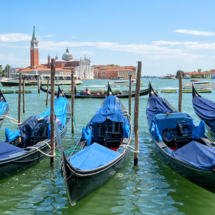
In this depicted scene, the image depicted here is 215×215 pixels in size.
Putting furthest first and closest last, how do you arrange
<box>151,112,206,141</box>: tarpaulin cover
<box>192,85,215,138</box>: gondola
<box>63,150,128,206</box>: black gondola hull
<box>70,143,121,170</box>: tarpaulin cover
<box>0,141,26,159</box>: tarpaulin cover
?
<box>192,85,215,138</box>: gondola → <box>151,112,206,141</box>: tarpaulin cover → <box>0,141,26,159</box>: tarpaulin cover → <box>70,143,121,170</box>: tarpaulin cover → <box>63,150,128,206</box>: black gondola hull

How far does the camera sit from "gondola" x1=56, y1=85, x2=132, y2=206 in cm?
334

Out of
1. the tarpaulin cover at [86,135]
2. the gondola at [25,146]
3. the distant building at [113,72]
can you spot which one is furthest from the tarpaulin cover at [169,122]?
the distant building at [113,72]

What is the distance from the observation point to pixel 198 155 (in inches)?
156

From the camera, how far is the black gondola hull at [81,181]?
3.28m

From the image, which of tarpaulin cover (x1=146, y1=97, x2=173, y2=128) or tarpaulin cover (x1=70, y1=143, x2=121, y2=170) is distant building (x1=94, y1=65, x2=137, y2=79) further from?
tarpaulin cover (x1=70, y1=143, x2=121, y2=170)

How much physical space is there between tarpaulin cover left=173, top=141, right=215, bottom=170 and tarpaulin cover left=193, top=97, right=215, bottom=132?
104 inches

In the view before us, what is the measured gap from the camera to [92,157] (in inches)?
157

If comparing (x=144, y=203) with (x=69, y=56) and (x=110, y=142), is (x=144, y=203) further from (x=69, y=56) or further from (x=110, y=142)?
(x=69, y=56)

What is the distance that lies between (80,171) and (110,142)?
2.33 m

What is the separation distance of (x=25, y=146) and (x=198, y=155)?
10.4 ft

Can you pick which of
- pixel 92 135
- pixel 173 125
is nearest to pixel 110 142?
pixel 92 135

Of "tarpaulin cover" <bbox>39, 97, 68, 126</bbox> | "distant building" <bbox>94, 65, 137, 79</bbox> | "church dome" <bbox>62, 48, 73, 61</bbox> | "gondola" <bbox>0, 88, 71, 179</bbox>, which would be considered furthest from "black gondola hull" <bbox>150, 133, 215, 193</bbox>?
"church dome" <bbox>62, 48, 73, 61</bbox>

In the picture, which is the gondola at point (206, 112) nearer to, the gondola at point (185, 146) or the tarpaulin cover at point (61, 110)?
the gondola at point (185, 146)

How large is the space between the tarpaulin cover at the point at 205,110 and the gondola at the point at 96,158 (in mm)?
2425
